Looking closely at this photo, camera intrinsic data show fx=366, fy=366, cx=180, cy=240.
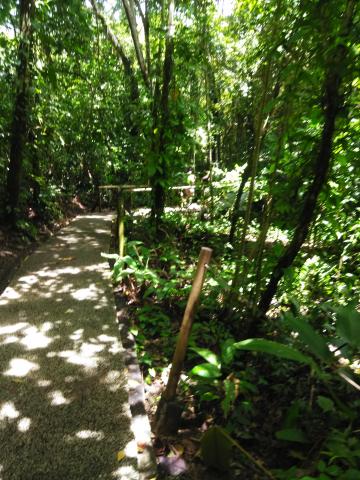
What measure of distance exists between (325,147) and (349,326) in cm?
138

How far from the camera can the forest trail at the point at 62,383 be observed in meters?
2.23

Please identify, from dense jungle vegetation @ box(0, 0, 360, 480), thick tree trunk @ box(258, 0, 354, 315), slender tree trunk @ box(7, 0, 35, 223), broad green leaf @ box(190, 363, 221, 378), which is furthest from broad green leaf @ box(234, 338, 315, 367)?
slender tree trunk @ box(7, 0, 35, 223)

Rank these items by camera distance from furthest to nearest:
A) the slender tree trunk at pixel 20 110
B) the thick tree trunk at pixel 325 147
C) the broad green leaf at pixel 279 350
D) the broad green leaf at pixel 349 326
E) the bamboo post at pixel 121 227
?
the slender tree trunk at pixel 20 110
the bamboo post at pixel 121 227
the thick tree trunk at pixel 325 147
the broad green leaf at pixel 349 326
the broad green leaf at pixel 279 350

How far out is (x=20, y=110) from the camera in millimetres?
5957

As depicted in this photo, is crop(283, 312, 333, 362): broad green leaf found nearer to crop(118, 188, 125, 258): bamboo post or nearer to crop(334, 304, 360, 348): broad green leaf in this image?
crop(334, 304, 360, 348): broad green leaf

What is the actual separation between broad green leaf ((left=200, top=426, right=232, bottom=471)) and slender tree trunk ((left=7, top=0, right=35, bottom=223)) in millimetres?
5494

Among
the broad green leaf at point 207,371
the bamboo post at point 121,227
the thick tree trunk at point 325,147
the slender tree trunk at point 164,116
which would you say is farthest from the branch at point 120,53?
the broad green leaf at point 207,371

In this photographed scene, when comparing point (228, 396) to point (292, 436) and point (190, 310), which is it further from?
point (190, 310)

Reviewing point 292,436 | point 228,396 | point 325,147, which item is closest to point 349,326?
point 292,436

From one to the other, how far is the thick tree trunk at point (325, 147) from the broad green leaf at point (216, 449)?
1.48 m

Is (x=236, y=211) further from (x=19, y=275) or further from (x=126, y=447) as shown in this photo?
(x=126, y=447)

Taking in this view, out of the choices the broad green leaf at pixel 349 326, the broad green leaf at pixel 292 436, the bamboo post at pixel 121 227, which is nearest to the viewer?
the broad green leaf at pixel 349 326

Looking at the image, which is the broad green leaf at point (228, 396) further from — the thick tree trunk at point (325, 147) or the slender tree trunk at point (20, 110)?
the slender tree trunk at point (20, 110)

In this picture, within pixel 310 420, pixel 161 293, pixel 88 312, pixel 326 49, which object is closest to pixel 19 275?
pixel 88 312
